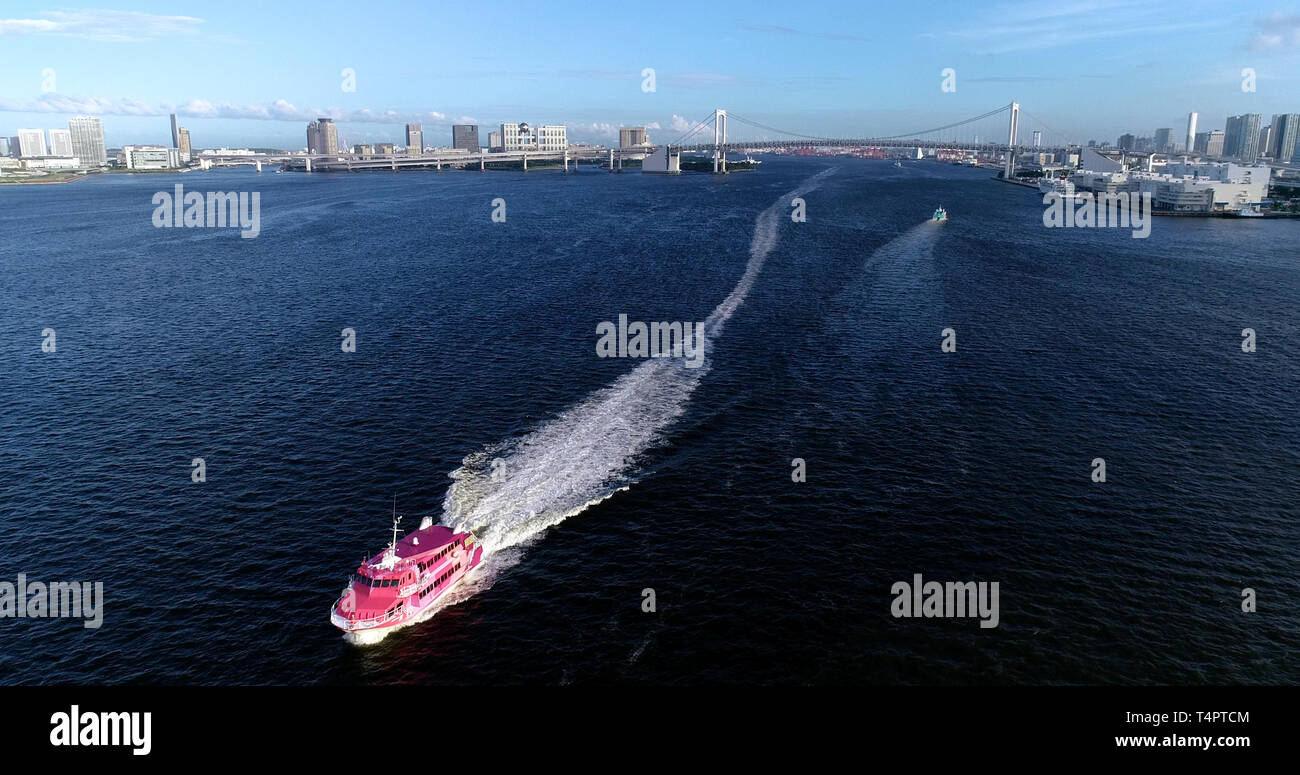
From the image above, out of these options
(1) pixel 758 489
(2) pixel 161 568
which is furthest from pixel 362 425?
(1) pixel 758 489

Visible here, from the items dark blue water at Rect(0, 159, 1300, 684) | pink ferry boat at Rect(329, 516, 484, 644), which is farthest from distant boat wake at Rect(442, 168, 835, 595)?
pink ferry boat at Rect(329, 516, 484, 644)

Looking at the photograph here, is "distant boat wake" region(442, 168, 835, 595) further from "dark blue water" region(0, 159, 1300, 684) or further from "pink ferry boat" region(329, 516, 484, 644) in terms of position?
"pink ferry boat" region(329, 516, 484, 644)

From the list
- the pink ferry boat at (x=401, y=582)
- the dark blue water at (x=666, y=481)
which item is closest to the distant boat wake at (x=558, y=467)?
the dark blue water at (x=666, y=481)

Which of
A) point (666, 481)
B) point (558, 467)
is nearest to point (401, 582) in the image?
point (558, 467)

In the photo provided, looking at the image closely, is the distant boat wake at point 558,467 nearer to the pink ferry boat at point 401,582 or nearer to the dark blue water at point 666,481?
the dark blue water at point 666,481
